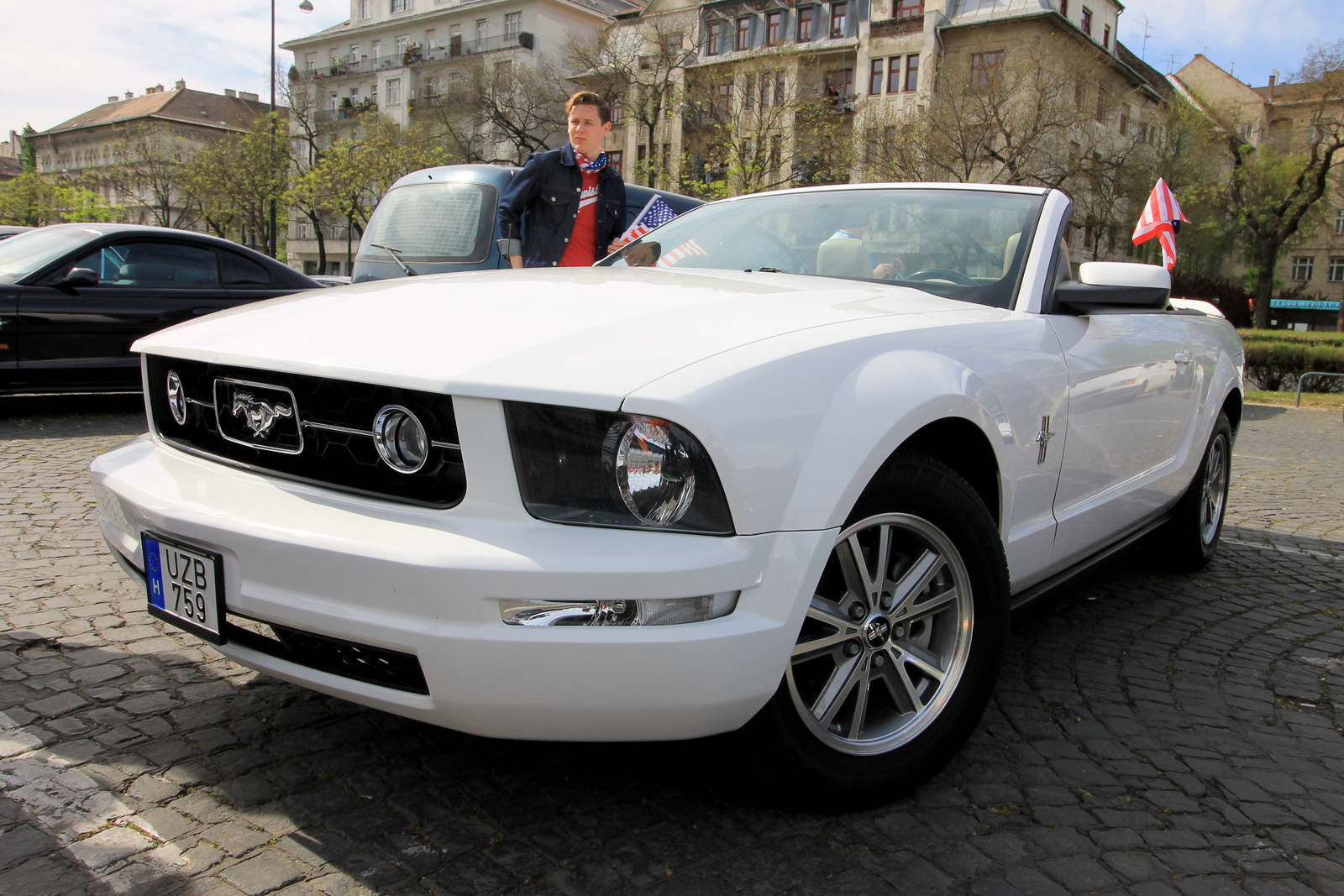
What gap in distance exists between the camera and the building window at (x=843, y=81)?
153 feet

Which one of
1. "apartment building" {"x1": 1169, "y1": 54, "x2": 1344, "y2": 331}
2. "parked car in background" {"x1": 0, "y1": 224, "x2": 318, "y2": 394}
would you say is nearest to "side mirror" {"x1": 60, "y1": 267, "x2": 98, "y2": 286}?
Result: "parked car in background" {"x1": 0, "y1": 224, "x2": 318, "y2": 394}

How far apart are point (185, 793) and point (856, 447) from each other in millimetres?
1596

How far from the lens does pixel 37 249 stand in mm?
7621

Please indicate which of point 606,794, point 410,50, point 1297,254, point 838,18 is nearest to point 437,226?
point 606,794

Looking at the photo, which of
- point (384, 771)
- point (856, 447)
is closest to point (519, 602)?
point (856, 447)

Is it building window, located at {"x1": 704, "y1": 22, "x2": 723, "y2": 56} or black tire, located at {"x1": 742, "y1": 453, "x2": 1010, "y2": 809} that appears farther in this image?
building window, located at {"x1": 704, "y1": 22, "x2": 723, "y2": 56}

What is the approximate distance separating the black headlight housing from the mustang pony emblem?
0.62 meters

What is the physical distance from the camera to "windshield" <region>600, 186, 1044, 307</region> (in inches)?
119

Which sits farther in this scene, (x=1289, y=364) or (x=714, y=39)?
(x=714, y=39)

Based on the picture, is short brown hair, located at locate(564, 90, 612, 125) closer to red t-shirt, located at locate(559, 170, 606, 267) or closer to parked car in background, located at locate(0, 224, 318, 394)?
red t-shirt, located at locate(559, 170, 606, 267)

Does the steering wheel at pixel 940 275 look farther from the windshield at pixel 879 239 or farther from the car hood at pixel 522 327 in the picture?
the car hood at pixel 522 327

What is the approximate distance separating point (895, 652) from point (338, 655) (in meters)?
1.19

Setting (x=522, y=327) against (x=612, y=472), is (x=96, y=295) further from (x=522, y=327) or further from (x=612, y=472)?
(x=612, y=472)

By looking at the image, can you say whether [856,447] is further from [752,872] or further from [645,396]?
[752,872]
